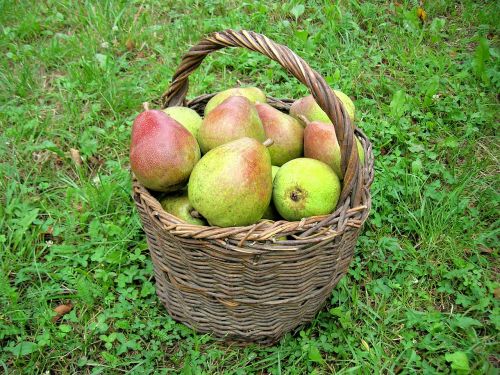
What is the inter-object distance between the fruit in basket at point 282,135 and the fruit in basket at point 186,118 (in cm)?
31

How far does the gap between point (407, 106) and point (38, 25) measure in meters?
3.04

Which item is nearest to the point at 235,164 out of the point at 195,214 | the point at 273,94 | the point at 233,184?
the point at 233,184

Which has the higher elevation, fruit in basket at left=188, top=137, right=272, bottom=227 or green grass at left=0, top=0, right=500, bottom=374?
fruit in basket at left=188, top=137, right=272, bottom=227

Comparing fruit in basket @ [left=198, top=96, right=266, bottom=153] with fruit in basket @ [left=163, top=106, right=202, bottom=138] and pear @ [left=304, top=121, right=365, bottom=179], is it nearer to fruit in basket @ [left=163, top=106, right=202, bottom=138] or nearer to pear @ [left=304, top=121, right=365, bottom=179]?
fruit in basket @ [left=163, top=106, right=202, bottom=138]

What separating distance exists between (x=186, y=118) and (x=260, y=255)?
0.81 meters

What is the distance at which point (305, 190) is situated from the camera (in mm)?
1928

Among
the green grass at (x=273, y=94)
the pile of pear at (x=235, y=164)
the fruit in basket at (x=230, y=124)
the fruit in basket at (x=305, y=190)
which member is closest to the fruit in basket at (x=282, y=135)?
the pile of pear at (x=235, y=164)

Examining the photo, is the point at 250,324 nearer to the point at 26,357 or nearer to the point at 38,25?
the point at 26,357

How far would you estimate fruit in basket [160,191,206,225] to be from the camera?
1997 millimetres

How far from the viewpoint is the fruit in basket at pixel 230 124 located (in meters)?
2.05

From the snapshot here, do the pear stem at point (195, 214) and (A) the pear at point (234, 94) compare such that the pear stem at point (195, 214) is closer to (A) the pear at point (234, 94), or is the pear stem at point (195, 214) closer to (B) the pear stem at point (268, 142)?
(B) the pear stem at point (268, 142)

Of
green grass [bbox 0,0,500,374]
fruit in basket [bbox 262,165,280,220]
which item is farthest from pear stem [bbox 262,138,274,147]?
green grass [bbox 0,0,500,374]

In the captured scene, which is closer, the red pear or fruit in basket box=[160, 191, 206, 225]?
fruit in basket box=[160, 191, 206, 225]

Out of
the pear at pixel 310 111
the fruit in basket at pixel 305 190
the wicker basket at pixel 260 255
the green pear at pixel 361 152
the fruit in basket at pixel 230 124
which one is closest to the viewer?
the wicker basket at pixel 260 255
